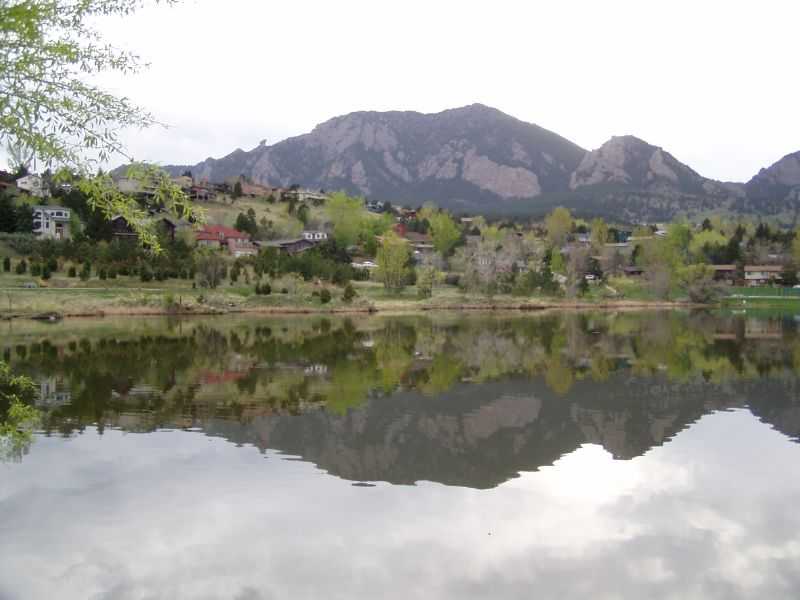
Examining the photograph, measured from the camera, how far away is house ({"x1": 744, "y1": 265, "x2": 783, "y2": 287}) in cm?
10044

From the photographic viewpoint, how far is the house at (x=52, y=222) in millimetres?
72250

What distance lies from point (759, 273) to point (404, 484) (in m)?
106

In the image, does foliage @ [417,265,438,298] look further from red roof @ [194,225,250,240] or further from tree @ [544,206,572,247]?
tree @ [544,206,572,247]

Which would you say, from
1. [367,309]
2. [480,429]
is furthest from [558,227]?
[480,429]

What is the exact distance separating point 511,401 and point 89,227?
63.3 m

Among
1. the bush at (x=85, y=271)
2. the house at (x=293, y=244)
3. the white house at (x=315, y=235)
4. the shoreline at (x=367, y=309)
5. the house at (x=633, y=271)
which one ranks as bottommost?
the shoreline at (x=367, y=309)

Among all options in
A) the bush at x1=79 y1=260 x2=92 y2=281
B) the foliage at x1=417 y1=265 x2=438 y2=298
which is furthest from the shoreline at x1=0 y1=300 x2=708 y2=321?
the bush at x1=79 y1=260 x2=92 y2=281

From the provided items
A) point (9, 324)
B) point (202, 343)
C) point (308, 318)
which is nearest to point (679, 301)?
point (308, 318)

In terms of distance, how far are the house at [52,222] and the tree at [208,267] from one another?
1879 centimetres

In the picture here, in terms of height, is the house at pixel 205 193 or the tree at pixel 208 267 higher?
the house at pixel 205 193

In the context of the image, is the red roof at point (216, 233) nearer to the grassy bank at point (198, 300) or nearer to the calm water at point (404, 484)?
the grassy bank at point (198, 300)

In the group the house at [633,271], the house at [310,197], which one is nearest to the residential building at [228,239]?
the house at [310,197]

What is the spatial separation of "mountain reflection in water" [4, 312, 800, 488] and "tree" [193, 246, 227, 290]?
23317mm

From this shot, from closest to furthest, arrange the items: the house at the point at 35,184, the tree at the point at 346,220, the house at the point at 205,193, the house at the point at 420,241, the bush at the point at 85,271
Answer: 1. the house at the point at 35,184
2. the bush at the point at 85,271
3. the tree at the point at 346,220
4. the house at the point at 420,241
5. the house at the point at 205,193
